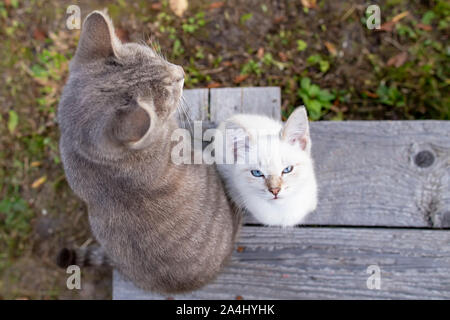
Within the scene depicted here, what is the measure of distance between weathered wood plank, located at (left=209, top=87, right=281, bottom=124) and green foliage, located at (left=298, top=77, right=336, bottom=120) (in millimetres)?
656

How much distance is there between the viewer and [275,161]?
1.97 m

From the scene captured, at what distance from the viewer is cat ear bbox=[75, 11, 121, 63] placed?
1.78m

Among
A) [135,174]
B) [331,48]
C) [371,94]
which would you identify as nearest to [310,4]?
[331,48]

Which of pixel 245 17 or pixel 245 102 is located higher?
pixel 245 17

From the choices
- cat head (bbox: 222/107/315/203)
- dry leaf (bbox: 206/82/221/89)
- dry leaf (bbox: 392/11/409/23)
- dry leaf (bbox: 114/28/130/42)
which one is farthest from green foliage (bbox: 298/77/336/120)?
dry leaf (bbox: 114/28/130/42)

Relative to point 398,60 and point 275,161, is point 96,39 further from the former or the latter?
point 398,60

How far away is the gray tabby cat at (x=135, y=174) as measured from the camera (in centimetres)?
170

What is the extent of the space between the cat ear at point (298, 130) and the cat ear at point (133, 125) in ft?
2.49

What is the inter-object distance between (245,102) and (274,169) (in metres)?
0.67

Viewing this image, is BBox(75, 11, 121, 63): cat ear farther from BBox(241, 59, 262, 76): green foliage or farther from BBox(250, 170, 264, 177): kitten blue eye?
BBox(241, 59, 262, 76): green foliage

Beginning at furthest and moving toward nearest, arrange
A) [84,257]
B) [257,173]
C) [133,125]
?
1. [84,257]
2. [257,173]
3. [133,125]

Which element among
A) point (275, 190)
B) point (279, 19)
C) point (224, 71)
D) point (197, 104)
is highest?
point (279, 19)
